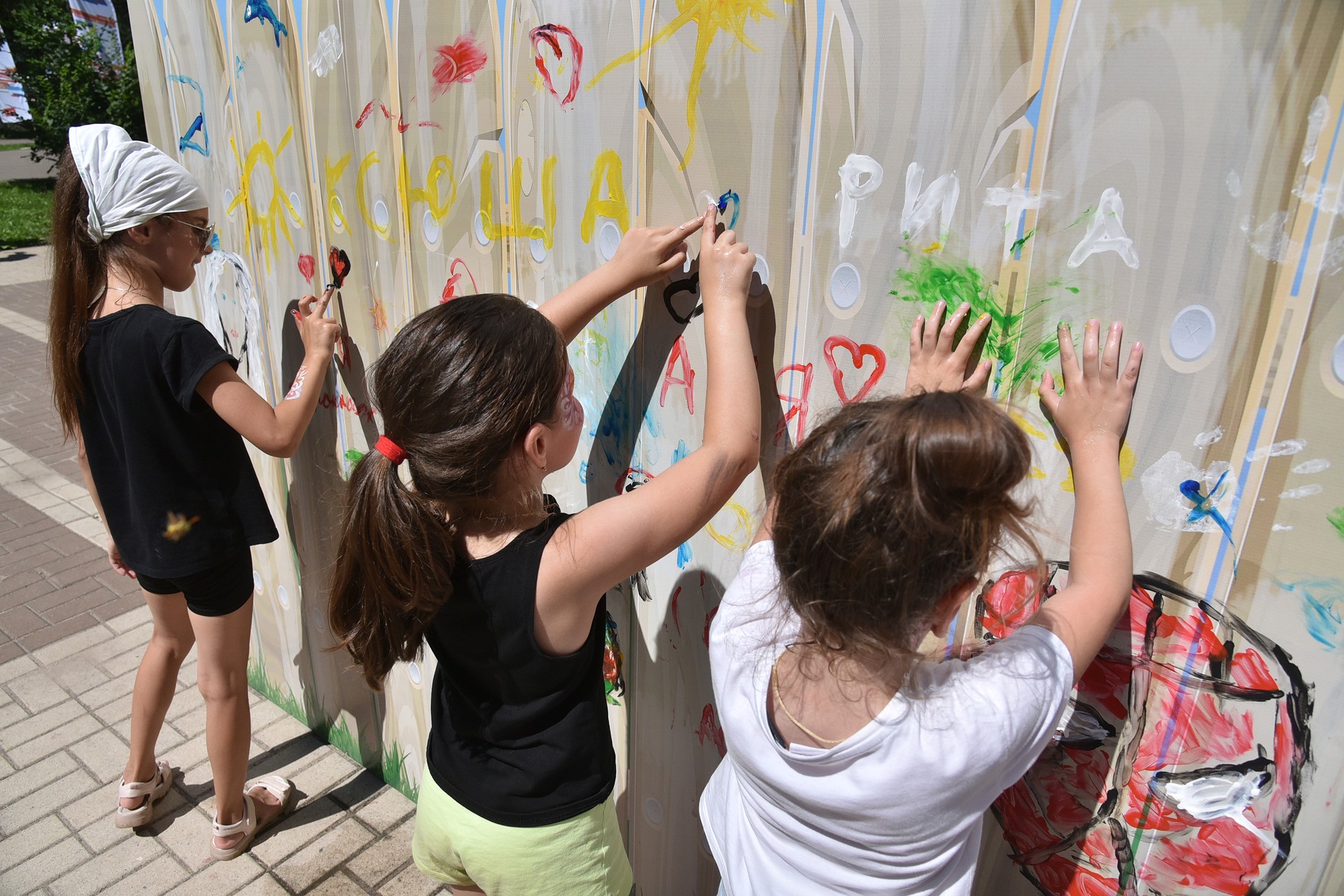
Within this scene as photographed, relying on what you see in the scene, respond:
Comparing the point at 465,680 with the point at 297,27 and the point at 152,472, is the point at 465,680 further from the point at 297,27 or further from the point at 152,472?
the point at 297,27

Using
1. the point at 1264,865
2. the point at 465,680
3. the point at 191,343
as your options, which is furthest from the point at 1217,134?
the point at 191,343

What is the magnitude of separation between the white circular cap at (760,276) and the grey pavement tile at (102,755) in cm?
286

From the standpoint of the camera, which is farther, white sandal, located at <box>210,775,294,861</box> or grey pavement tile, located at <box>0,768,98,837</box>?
grey pavement tile, located at <box>0,768,98,837</box>

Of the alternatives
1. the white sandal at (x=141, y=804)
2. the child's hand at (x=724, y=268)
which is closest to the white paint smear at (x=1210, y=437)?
the child's hand at (x=724, y=268)

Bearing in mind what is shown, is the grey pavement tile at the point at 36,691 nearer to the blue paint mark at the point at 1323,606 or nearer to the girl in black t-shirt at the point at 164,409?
the girl in black t-shirt at the point at 164,409

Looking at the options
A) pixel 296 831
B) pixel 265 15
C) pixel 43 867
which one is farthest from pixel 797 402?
pixel 43 867

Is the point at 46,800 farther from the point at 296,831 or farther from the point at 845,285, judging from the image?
the point at 845,285

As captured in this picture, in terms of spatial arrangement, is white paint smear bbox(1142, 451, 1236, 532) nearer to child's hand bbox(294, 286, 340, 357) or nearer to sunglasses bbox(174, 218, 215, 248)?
child's hand bbox(294, 286, 340, 357)

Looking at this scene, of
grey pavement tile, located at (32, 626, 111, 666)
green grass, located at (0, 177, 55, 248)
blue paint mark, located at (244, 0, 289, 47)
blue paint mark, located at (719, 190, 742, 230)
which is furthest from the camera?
green grass, located at (0, 177, 55, 248)

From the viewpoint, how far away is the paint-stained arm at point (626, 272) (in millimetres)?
1520

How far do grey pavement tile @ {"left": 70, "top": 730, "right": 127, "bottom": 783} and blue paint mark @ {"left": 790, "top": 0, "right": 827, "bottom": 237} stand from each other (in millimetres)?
3027

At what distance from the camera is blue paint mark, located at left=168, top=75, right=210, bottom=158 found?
2664 mm

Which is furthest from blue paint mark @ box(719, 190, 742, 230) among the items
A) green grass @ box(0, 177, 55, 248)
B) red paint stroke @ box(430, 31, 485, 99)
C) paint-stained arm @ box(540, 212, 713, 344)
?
green grass @ box(0, 177, 55, 248)

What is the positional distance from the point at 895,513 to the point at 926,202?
58 cm
